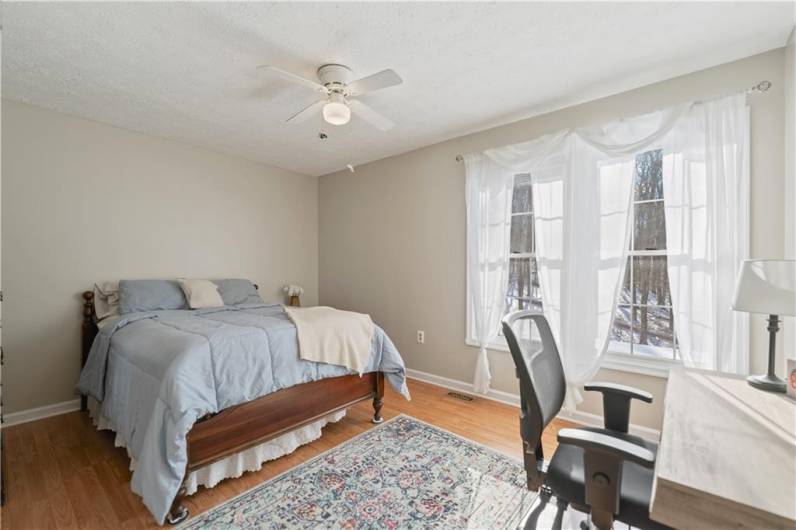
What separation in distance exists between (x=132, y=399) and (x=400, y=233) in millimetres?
2675

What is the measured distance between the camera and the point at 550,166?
285 centimetres

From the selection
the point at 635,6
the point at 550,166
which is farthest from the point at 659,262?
the point at 635,6

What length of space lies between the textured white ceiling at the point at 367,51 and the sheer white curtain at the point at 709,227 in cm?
43

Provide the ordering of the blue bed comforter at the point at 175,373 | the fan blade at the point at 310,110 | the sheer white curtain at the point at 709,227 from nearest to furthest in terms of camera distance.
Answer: the blue bed comforter at the point at 175,373 → the sheer white curtain at the point at 709,227 → the fan blade at the point at 310,110

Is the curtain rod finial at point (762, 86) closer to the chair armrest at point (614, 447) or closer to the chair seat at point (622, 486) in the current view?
the chair seat at point (622, 486)

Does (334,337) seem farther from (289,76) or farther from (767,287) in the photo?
(767,287)

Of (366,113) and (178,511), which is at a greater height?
(366,113)

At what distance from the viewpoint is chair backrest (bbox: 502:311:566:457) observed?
4.07ft

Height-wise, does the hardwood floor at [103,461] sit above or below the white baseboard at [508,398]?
below

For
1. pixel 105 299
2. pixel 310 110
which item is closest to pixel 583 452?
pixel 310 110

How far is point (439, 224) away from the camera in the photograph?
3.59 m

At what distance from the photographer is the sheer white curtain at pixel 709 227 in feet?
6.87

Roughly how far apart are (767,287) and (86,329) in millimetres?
4415

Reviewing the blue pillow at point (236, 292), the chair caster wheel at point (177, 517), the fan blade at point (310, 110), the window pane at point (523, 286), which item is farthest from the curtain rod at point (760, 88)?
the blue pillow at point (236, 292)
